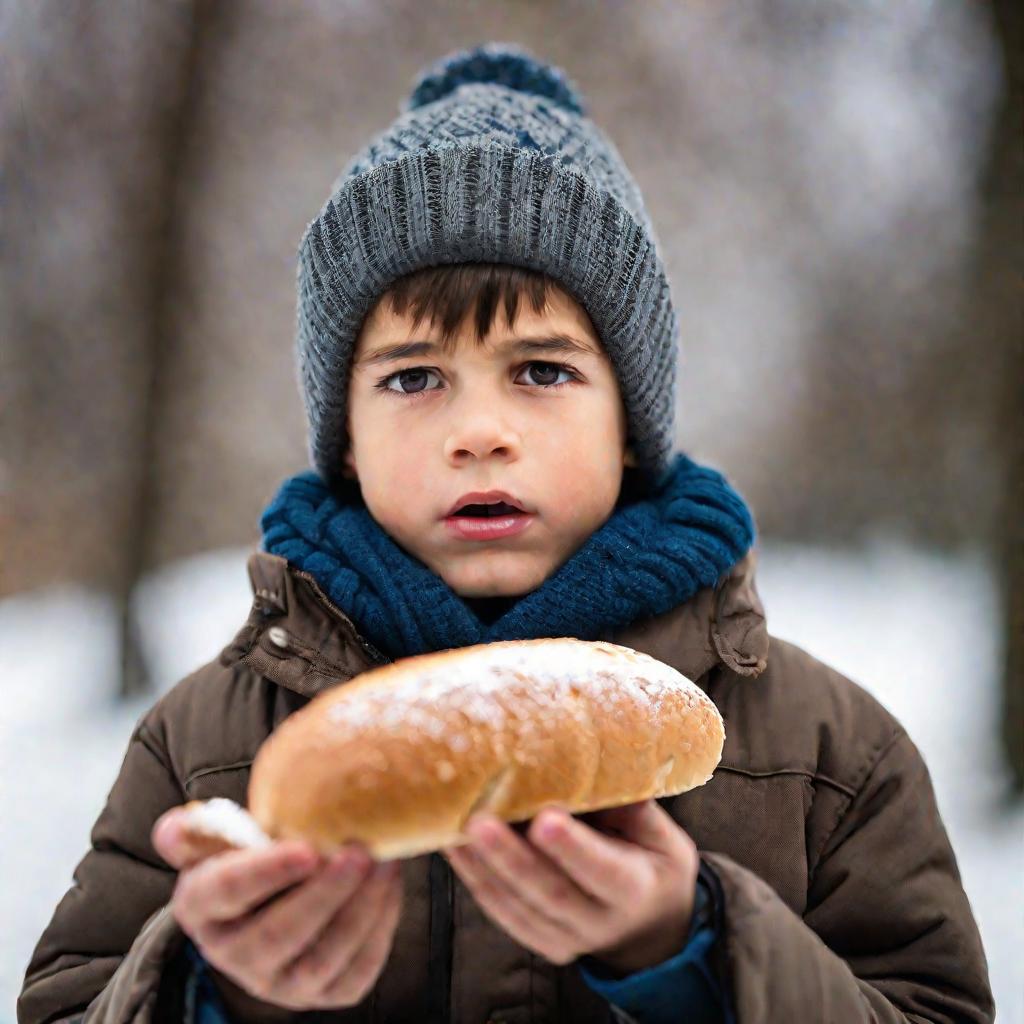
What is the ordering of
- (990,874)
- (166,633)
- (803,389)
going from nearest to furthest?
(990,874) < (166,633) < (803,389)

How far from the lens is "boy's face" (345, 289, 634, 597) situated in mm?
1246

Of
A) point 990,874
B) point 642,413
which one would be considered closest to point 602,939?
point 642,413

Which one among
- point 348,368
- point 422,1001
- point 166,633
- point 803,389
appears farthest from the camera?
point 803,389

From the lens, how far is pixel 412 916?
1.20 m

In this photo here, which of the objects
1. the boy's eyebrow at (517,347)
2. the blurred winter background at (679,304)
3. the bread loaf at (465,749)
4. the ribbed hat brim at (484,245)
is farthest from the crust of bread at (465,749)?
the blurred winter background at (679,304)

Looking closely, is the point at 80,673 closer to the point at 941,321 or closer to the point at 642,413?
the point at 642,413

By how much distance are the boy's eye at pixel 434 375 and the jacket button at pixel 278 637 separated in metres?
0.38

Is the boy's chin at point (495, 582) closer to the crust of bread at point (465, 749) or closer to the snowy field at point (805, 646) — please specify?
the crust of bread at point (465, 749)

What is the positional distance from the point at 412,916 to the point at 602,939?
0.43 meters

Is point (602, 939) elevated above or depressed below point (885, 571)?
below

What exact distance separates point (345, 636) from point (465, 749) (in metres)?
0.53

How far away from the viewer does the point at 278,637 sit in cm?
129

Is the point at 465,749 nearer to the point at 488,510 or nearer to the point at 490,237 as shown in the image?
the point at 488,510

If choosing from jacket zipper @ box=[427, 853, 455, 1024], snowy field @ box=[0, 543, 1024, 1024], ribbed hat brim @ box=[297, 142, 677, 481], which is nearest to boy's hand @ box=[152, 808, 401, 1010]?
jacket zipper @ box=[427, 853, 455, 1024]
